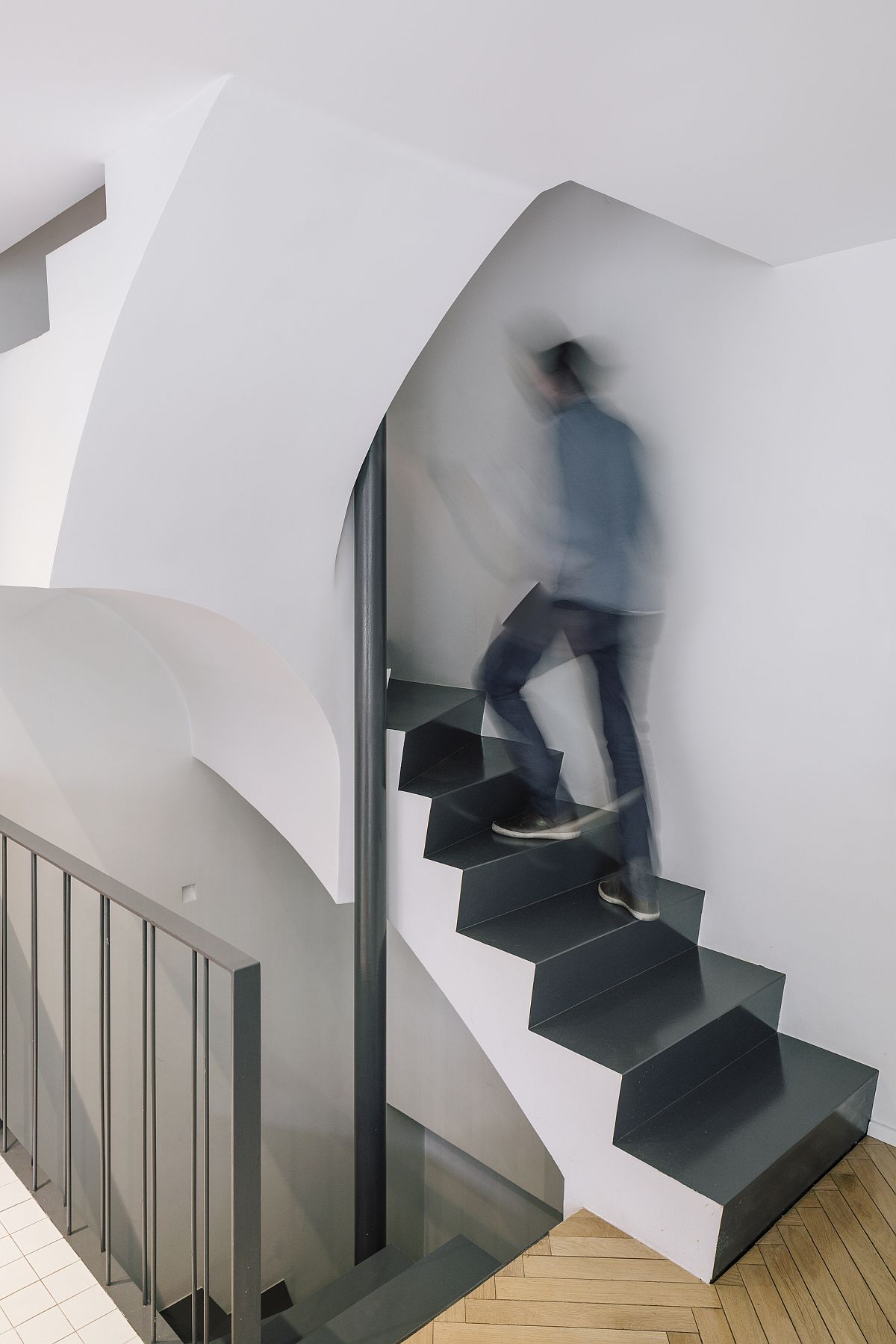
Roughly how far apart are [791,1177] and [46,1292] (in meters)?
1.84

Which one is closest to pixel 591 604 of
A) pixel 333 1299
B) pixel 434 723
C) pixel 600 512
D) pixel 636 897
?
pixel 600 512

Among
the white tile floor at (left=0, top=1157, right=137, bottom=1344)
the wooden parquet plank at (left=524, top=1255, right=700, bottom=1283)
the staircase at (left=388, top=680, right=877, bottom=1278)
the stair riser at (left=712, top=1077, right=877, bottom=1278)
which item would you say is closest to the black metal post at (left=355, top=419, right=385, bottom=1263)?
the staircase at (left=388, top=680, right=877, bottom=1278)

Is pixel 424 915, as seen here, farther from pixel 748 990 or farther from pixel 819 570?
pixel 819 570

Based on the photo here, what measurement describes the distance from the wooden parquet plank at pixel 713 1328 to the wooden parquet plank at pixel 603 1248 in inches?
7.9

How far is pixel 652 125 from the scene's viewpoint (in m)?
1.96

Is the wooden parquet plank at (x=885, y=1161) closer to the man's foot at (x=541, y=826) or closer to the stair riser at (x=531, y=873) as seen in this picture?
the stair riser at (x=531, y=873)

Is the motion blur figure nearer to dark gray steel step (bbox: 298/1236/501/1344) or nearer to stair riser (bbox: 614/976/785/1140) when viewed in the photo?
stair riser (bbox: 614/976/785/1140)

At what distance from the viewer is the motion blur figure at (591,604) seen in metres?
2.42

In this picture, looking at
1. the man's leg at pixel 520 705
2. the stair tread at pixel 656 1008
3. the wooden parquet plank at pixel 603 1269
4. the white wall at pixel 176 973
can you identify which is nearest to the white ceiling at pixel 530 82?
the man's leg at pixel 520 705

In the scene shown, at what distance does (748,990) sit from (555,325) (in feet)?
6.82

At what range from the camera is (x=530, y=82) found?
1785mm

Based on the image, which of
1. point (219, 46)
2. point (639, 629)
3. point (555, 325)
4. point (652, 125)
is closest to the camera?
point (219, 46)

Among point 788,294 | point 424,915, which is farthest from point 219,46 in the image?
point 424,915

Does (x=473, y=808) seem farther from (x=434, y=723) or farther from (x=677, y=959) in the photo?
(x=677, y=959)
